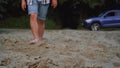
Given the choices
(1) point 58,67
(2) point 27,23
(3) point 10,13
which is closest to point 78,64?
(1) point 58,67

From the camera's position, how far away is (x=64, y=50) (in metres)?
8.20

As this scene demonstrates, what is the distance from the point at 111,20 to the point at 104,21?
56 cm

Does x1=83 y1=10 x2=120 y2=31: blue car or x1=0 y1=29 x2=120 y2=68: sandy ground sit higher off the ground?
x1=0 y1=29 x2=120 y2=68: sandy ground

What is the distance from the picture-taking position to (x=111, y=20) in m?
33.0

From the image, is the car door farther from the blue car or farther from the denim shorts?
the denim shorts

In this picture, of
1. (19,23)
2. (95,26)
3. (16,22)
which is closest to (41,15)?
(95,26)

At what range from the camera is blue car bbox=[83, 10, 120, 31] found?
108ft

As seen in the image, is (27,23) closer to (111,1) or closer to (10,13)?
(10,13)

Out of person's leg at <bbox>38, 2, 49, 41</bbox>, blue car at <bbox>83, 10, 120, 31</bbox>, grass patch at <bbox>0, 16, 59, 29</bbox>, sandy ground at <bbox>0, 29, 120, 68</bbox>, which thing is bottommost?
grass patch at <bbox>0, 16, 59, 29</bbox>

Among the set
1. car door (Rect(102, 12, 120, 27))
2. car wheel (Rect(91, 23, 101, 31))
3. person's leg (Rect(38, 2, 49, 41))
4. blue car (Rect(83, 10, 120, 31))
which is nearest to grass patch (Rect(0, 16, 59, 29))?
blue car (Rect(83, 10, 120, 31))

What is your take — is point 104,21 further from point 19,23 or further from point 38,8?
point 38,8

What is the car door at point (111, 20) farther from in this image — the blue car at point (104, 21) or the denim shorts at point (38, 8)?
the denim shorts at point (38, 8)

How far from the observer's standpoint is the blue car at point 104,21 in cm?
3278

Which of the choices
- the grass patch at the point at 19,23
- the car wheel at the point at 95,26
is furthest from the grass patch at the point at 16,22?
the car wheel at the point at 95,26
